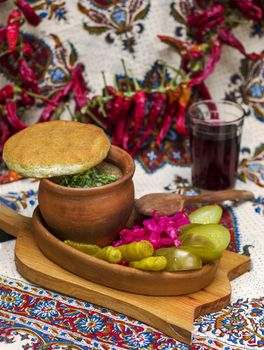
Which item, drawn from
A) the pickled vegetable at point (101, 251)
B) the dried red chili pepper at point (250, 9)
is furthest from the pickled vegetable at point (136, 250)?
the dried red chili pepper at point (250, 9)

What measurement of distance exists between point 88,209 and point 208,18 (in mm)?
923

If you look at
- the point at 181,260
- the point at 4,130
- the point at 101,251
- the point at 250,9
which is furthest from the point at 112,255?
the point at 250,9

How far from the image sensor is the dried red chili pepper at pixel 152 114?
7.66 ft

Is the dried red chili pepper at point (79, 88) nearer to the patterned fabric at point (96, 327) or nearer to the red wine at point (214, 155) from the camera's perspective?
the red wine at point (214, 155)

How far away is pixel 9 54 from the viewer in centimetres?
229

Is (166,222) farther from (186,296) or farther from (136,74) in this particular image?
(136,74)

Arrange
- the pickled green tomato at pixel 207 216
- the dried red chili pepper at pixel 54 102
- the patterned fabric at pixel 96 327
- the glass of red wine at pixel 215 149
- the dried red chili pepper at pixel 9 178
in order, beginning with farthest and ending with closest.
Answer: the dried red chili pepper at pixel 54 102, the dried red chili pepper at pixel 9 178, the glass of red wine at pixel 215 149, the pickled green tomato at pixel 207 216, the patterned fabric at pixel 96 327

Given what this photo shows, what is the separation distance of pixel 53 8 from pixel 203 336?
120 cm

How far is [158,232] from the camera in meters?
1.68

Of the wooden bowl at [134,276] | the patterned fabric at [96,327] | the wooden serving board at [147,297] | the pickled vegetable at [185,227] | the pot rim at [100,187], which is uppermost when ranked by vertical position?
the pot rim at [100,187]

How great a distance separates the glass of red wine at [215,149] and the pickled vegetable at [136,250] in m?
0.59

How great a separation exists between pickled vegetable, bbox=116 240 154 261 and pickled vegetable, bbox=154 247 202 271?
0.04 m

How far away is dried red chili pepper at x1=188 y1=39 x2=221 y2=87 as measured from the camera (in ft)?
7.69

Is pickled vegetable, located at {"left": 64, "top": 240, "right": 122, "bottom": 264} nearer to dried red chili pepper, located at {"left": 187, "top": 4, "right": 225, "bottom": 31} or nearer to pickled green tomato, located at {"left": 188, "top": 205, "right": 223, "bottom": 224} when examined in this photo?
pickled green tomato, located at {"left": 188, "top": 205, "right": 223, "bottom": 224}
